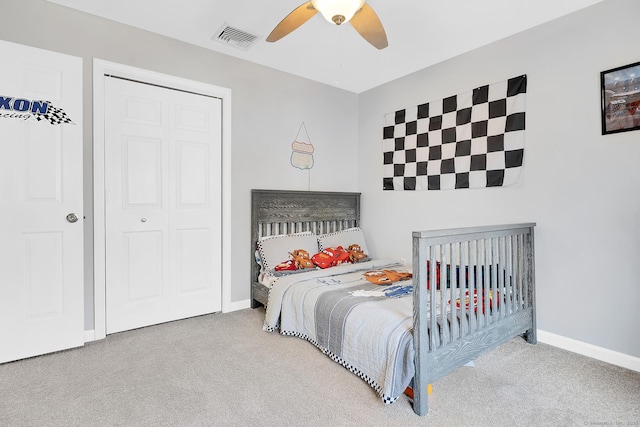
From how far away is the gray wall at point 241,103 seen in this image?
7.52 ft

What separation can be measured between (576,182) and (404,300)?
1451mm

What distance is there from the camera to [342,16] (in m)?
1.80

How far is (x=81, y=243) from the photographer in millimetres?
2348

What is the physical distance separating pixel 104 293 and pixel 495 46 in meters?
3.62

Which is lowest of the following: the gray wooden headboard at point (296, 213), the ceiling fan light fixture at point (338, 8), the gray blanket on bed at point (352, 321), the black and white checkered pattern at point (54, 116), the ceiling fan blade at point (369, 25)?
the gray blanket on bed at point (352, 321)

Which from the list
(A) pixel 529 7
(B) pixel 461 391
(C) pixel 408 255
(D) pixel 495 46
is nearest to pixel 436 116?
(D) pixel 495 46

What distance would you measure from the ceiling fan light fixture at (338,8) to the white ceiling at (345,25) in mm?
531

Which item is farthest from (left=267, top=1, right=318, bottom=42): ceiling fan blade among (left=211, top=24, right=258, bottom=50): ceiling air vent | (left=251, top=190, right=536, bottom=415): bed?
(left=251, top=190, right=536, bottom=415): bed

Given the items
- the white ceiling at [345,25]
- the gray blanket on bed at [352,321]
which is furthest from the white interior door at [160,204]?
the gray blanket on bed at [352,321]

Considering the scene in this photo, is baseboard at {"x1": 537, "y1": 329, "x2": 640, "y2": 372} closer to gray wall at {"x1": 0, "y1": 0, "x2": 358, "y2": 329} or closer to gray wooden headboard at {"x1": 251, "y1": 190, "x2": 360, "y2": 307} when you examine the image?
gray wooden headboard at {"x1": 251, "y1": 190, "x2": 360, "y2": 307}

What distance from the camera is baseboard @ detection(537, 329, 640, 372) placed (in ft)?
6.78

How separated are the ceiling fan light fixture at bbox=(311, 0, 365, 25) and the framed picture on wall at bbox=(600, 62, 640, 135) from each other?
170 cm

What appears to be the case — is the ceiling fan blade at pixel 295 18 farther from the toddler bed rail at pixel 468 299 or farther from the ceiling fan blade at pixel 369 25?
the toddler bed rail at pixel 468 299

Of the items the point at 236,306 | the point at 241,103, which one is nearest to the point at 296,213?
the point at 236,306
